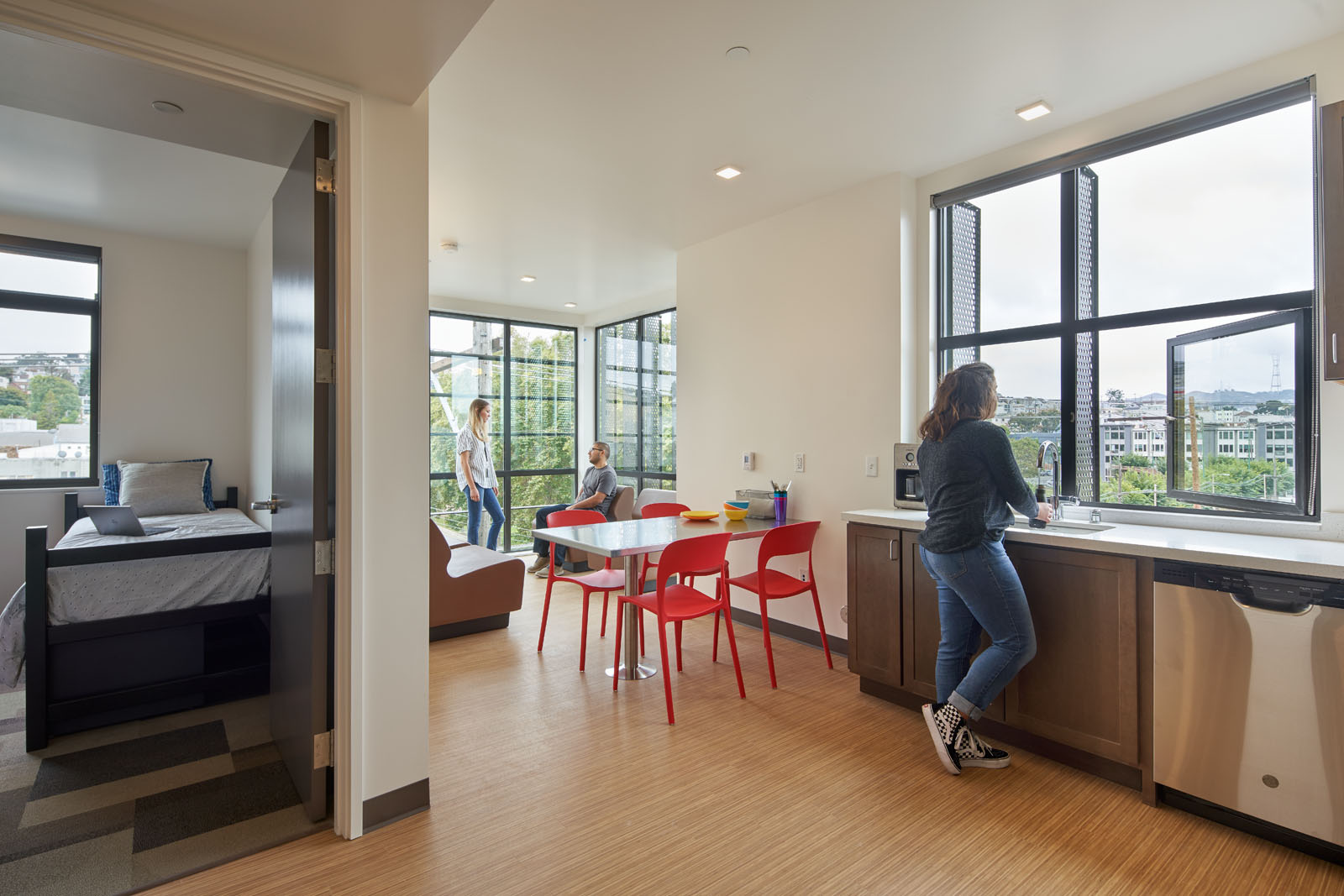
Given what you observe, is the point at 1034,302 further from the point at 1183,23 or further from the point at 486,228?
the point at 486,228

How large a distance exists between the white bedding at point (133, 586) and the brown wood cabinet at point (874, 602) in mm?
2919

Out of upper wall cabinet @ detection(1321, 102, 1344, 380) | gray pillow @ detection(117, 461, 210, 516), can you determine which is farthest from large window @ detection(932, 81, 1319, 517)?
gray pillow @ detection(117, 461, 210, 516)

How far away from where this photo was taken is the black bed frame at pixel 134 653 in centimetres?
271

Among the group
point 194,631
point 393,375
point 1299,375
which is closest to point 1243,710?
point 1299,375

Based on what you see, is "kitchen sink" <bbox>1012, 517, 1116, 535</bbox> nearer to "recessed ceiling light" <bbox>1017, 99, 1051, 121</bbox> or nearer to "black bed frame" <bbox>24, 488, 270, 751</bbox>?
"recessed ceiling light" <bbox>1017, 99, 1051, 121</bbox>

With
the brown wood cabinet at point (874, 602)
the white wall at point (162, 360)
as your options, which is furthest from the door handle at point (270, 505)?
the white wall at point (162, 360)

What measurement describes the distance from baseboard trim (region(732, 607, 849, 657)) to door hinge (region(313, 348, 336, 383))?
119 inches

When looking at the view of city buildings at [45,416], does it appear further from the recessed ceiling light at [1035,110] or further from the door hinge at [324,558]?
the recessed ceiling light at [1035,110]

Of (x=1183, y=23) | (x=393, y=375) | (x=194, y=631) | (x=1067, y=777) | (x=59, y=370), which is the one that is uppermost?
(x=1183, y=23)

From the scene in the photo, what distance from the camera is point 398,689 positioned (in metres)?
2.20

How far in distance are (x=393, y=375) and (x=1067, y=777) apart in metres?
2.87

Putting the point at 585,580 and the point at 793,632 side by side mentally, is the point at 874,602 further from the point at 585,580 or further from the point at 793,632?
the point at 585,580

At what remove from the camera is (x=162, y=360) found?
16.1 feet

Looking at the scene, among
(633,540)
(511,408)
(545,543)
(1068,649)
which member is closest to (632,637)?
(633,540)
